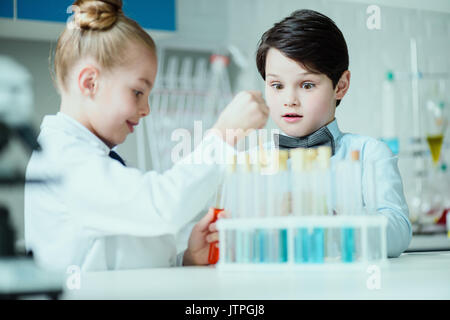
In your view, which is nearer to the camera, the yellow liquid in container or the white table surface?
the white table surface

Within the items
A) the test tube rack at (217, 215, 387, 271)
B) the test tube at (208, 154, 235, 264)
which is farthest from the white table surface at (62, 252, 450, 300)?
the test tube at (208, 154, 235, 264)

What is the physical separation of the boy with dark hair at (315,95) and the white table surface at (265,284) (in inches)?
12.2

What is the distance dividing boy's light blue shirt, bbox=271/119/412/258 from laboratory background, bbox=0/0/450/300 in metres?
0.97

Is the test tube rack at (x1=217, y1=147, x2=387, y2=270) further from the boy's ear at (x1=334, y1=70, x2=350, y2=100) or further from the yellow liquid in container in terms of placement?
the yellow liquid in container

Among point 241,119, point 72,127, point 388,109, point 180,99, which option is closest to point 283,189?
point 241,119

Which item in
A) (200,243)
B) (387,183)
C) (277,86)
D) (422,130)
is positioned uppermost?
(277,86)

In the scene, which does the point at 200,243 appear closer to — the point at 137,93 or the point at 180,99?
the point at 137,93

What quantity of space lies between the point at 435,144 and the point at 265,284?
93.1 inches

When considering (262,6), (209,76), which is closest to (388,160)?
(262,6)

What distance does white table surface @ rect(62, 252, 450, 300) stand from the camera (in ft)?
1.91

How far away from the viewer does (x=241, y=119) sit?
0.86m

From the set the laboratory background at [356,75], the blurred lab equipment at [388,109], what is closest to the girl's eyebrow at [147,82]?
the laboratory background at [356,75]

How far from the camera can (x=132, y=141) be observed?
2.34 meters

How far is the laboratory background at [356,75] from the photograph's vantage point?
230 centimetres
